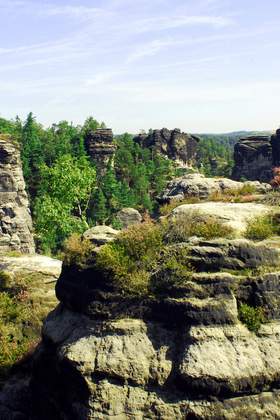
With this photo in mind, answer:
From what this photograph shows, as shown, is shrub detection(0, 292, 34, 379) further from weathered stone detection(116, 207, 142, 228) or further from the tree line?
weathered stone detection(116, 207, 142, 228)

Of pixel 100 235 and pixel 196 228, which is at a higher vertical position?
pixel 196 228

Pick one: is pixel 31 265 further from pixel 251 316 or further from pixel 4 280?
pixel 251 316

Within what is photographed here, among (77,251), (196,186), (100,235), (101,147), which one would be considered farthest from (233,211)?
(101,147)

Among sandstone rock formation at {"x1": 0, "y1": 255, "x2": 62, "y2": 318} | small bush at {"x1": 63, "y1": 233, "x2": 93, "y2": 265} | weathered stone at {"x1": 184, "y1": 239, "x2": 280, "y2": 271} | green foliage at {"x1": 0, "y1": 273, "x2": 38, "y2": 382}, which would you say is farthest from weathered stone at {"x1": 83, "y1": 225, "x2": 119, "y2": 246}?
sandstone rock formation at {"x1": 0, "y1": 255, "x2": 62, "y2": 318}

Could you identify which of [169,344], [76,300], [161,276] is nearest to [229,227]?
[161,276]

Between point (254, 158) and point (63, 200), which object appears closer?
point (63, 200)

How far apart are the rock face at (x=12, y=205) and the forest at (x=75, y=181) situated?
214 centimetres

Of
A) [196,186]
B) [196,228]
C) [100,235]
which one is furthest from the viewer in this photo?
[196,186]

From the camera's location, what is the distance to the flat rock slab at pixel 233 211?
55.1ft

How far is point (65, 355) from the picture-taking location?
14750mm

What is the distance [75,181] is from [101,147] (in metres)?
51.3

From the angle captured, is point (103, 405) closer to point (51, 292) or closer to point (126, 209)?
point (51, 292)

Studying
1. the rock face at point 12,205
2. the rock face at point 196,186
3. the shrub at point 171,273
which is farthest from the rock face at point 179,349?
the rock face at point 12,205

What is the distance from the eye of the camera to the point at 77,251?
17.1m
